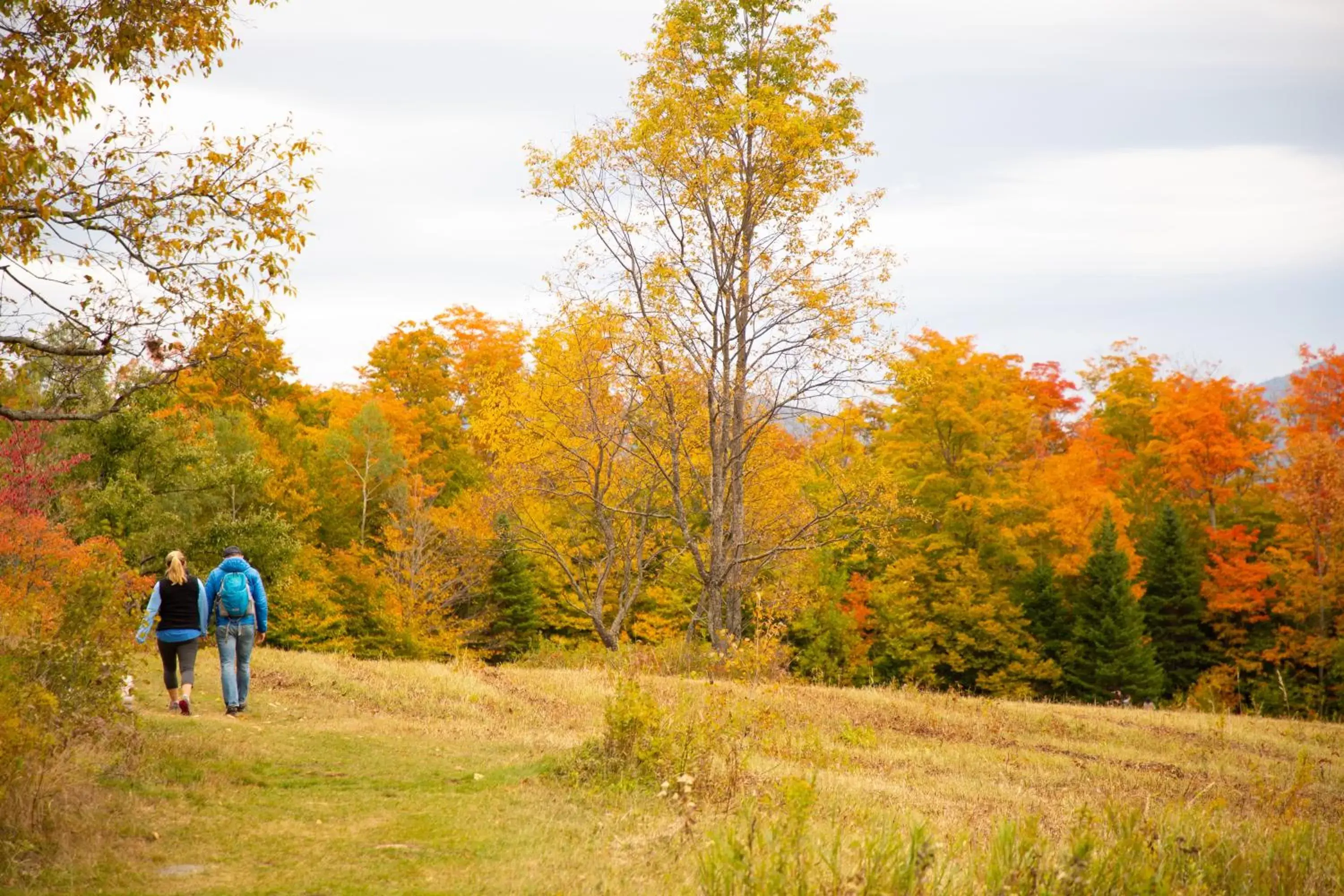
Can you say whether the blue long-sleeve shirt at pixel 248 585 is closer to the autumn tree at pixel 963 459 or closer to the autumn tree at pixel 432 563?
the autumn tree at pixel 432 563

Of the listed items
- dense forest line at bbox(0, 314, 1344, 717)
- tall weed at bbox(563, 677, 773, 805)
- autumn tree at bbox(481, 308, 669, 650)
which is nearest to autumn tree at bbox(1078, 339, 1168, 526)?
dense forest line at bbox(0, 314, 1344, 717)

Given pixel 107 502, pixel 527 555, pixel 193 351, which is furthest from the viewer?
pixel 527 555

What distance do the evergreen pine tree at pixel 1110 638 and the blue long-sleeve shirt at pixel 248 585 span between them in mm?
31329

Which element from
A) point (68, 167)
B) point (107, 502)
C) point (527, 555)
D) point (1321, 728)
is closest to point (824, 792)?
point (68, 167)

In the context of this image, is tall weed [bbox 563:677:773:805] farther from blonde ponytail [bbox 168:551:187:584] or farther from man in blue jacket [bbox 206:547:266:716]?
blonde ponytail [bbox 168:551:187:584]

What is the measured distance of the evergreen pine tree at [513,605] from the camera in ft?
128

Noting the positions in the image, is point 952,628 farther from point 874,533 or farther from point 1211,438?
point 1211,438

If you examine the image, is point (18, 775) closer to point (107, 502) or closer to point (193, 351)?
point (193, 351)

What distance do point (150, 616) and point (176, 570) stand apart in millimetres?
591

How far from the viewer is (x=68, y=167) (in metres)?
7.96

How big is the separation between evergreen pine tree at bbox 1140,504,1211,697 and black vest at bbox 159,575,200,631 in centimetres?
3435

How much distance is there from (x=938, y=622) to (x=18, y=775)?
Answer: 32922 mm

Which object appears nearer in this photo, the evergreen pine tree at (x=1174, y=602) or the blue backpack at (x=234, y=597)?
the blue backpack at (x=234, y=597)

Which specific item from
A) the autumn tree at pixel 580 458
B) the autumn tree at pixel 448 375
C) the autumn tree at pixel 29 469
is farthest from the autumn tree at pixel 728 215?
the autumn tree at pixel 448 375
